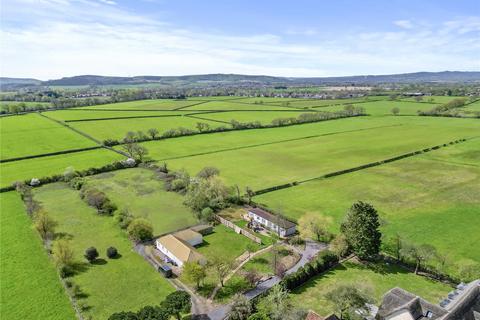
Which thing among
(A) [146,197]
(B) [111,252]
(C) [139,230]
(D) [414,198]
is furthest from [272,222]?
(D) [414,198]

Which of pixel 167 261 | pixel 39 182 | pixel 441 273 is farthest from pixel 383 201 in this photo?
pixel 39 182

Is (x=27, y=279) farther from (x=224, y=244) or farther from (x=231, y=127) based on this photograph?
(x=231, y=127)

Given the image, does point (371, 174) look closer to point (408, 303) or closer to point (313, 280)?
point (313, 280)

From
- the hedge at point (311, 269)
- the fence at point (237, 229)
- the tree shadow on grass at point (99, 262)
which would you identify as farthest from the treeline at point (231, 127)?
the hedge at point (311, 269)

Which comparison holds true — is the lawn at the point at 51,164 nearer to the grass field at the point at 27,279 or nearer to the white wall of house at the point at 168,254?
the grass field at the point at 27,279

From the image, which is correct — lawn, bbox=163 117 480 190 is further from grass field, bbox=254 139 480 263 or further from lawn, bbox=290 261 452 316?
lawn, bbox=290 261 452 316

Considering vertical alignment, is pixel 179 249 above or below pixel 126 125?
below
